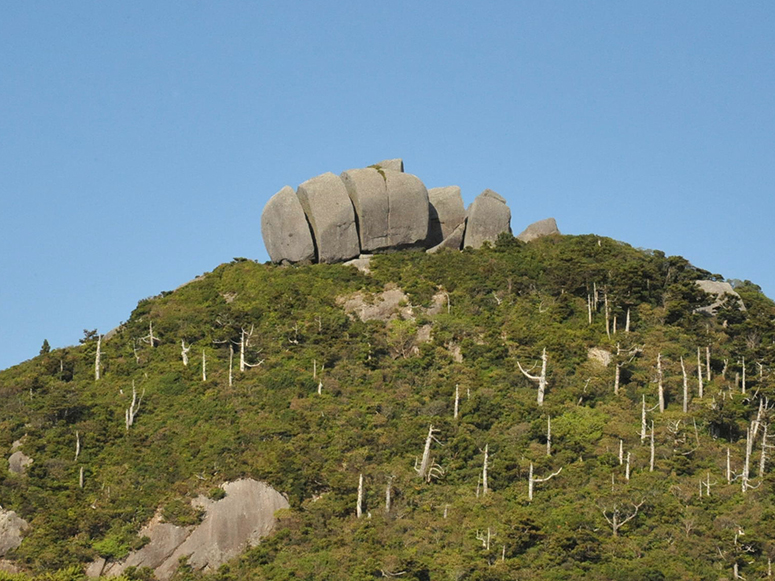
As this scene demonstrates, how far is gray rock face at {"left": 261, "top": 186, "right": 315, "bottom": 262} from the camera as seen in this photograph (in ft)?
291

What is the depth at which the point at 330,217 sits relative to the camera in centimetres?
8819

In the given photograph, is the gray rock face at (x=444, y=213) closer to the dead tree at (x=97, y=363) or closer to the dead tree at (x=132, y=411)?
the dead tree at (x=97, y=363)

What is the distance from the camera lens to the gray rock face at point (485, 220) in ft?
300

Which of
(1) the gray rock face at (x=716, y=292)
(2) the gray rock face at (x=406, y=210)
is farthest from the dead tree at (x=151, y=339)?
(1) the gray rock face at (x=716, y=292)

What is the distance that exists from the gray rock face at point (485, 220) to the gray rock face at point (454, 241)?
32 cm

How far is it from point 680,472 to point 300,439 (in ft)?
60.7

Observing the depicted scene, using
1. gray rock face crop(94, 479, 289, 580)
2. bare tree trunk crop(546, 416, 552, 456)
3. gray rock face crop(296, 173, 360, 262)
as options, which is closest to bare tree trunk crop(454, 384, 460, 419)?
bare tree trunk crop(546, 416, 552, 456)

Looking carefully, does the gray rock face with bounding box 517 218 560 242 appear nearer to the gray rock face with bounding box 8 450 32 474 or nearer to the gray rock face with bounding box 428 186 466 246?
the gray rock face with bounding box 428 186 466 246

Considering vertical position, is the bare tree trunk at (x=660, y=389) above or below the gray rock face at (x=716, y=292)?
below

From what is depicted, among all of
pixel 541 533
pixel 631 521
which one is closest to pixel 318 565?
pixel 541 533

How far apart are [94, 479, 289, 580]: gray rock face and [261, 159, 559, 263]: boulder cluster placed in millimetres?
27177

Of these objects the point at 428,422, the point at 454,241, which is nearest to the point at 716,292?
the point at 454,241

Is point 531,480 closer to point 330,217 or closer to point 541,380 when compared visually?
point 541,380

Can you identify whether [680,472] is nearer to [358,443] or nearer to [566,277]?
[358,443]
